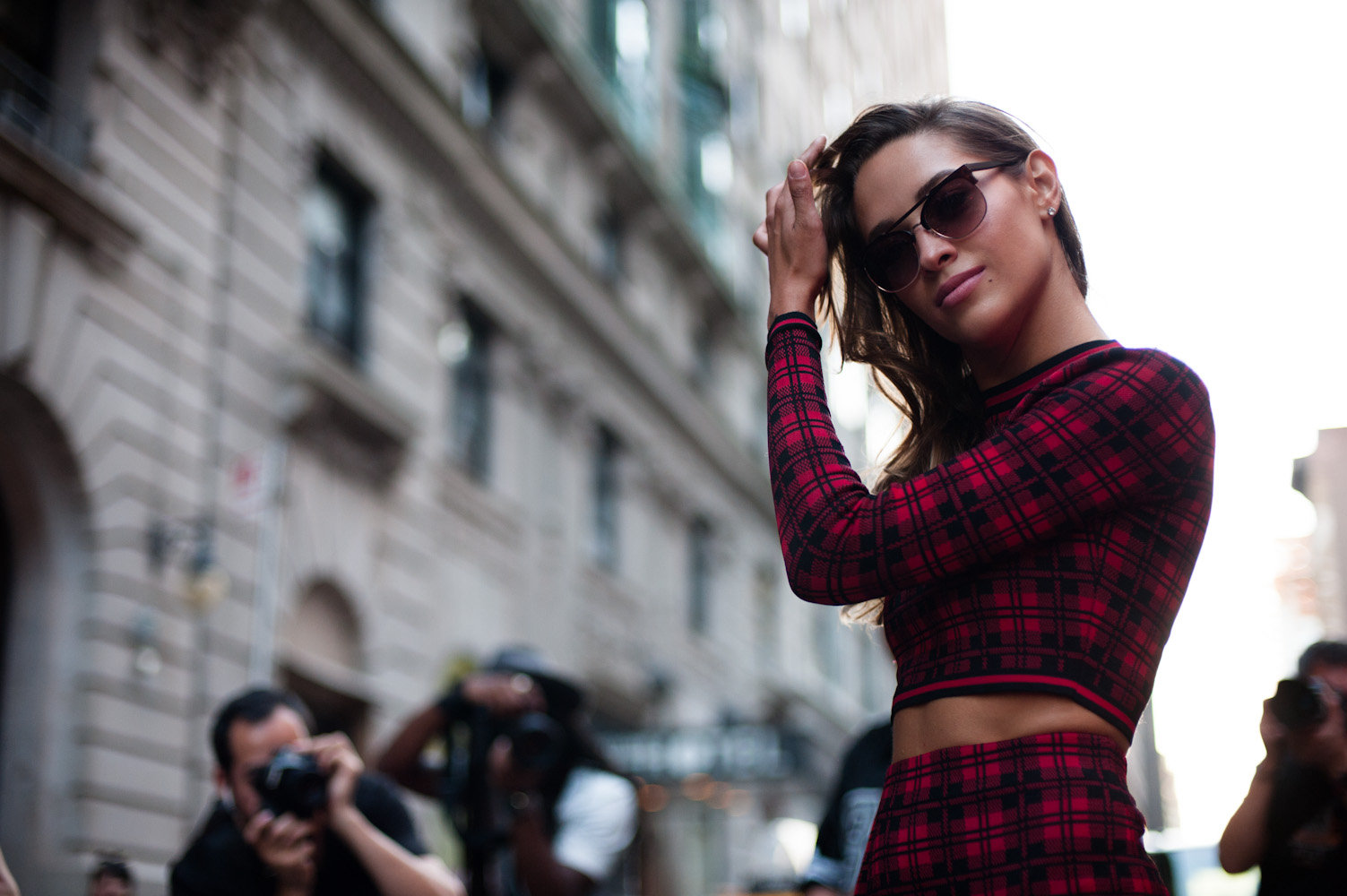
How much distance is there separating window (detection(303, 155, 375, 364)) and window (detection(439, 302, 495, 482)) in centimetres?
156

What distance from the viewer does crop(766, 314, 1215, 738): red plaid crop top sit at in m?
1.49

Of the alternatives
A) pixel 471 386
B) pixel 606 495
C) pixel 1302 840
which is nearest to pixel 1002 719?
pixel 1302 840

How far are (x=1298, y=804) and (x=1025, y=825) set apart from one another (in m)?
2.04

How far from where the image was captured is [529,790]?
4.83 m

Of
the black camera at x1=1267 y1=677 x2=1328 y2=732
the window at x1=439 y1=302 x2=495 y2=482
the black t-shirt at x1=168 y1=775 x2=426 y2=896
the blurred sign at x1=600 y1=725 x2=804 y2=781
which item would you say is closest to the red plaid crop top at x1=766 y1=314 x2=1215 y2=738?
the black camera at x1=1267 y1=677 x2=1328 y2=732

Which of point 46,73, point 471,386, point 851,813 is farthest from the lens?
point 471,386

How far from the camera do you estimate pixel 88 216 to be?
8.86 meters

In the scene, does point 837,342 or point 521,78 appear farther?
point 521,78

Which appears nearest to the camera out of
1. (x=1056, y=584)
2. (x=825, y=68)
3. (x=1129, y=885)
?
(x=1129, y=885)

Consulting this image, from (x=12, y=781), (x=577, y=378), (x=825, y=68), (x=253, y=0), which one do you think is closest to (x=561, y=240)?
(x=577, y=378)

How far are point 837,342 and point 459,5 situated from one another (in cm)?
1485

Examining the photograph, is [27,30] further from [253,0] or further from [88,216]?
[253,0]

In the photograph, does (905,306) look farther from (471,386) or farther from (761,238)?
(471,386)

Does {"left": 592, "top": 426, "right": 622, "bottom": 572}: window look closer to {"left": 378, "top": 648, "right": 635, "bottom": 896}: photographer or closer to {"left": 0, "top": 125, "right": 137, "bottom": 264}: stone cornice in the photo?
{"left": 0, "top": 125, "right": 137, "bottom": 264}: stone cornice
